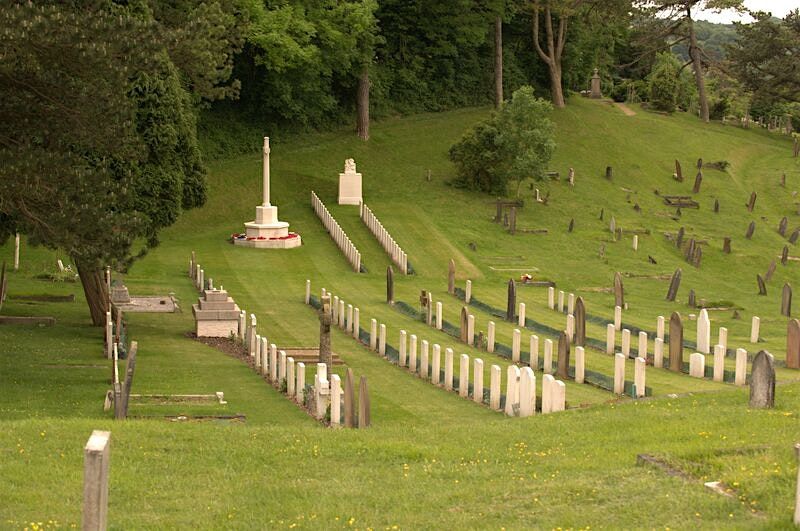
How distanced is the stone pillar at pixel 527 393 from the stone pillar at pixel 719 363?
5.45 m

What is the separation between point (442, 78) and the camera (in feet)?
246

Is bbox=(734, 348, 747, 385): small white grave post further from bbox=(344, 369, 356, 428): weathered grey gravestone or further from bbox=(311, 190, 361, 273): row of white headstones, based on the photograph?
bbox=(311, 190, 361, 273): row of white headstones

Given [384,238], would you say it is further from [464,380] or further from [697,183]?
[464,380]

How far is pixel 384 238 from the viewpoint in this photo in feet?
163

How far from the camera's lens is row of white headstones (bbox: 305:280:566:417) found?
21.8 m

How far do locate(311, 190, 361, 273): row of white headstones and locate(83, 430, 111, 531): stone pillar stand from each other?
35.4 metres

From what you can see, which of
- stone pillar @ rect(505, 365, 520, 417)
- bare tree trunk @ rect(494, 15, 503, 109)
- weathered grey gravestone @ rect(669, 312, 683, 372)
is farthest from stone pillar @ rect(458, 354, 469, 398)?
bare tree trunk @ rect(494, 15, 503, 109)

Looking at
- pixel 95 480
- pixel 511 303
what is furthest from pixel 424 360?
pixel 95 480

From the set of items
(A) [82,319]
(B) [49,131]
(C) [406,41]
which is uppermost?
(C) [406,41]

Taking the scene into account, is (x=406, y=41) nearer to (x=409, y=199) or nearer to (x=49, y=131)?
(x=409, y=199)

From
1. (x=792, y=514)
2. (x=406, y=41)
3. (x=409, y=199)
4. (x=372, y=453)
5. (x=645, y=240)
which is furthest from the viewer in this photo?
(x=406, y=41)

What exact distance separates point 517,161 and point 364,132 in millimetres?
11900

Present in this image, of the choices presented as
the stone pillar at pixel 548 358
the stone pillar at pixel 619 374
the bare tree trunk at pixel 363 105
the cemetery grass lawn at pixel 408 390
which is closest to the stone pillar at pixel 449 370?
the cemetery grass lawn at pixel 408 390

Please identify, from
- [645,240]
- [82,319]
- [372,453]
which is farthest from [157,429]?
[645,240]
